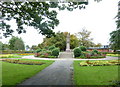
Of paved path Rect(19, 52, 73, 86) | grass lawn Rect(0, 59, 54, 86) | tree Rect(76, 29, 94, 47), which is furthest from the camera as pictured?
tree Rect(76, 29, 94, 47)

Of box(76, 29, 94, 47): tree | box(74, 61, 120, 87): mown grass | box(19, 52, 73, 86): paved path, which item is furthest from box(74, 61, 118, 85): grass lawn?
box(76, 29, 94, 47): tree

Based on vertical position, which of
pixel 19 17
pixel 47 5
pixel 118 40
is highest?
pixel 47 5

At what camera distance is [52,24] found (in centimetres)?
587

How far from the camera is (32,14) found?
5.63m

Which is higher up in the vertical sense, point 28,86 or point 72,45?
point 72,45

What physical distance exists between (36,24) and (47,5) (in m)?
1.06

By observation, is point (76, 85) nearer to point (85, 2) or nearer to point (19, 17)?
point (85, 2)

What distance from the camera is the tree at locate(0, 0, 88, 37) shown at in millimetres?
5496

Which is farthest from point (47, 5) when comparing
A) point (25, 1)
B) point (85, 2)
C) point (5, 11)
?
point (5, 11)

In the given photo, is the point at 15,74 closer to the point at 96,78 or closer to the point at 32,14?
the point at 32,14

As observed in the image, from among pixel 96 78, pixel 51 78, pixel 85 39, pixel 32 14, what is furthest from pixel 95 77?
pixel 85 39

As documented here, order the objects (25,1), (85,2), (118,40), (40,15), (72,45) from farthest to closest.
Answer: (72,45) < (118,40) < (40,15) < (25,1) < (85,2)

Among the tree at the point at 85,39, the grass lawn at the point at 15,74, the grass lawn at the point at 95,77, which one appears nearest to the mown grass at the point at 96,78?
the grass lawn at the point at 95,77

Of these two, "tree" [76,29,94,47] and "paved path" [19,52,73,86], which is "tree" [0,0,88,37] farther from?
"tree" [76,29,94,47]
